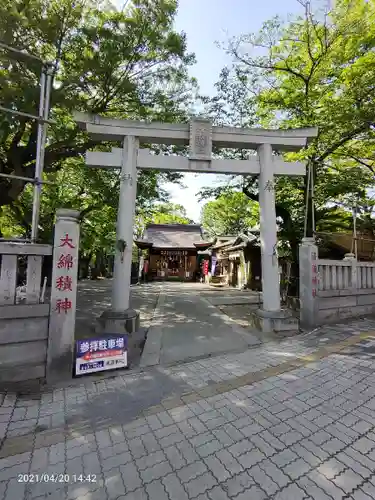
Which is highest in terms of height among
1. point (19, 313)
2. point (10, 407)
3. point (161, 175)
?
point (161, 175)

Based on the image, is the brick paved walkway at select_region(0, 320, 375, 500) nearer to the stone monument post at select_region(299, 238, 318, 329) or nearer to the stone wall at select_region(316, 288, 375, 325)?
the stone monument post at select_region(299, 238, 318, 329)

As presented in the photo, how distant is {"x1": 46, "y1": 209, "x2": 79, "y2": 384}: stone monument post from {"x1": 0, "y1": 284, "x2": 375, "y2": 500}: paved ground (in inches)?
17.1

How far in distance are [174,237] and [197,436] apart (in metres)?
25.1

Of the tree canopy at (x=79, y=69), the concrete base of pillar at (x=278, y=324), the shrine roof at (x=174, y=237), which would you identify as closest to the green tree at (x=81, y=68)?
the tree canopy at (x=79, y=69)

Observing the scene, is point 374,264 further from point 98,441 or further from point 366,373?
point 98,441

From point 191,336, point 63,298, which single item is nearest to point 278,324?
point 191,336

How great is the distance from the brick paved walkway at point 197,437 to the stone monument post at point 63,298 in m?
0.44

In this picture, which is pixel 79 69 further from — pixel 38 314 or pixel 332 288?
pixel 332 288

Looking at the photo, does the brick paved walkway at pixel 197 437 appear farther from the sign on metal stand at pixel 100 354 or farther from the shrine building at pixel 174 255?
the shrine building at pixel 174 255

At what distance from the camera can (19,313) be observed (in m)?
3.76

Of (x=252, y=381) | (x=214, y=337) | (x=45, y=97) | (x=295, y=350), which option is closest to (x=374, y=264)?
(x=295, y=350)

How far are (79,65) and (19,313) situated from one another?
7.40 metres

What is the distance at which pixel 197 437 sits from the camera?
271 cm

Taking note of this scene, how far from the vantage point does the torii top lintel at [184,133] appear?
6.36 meters
